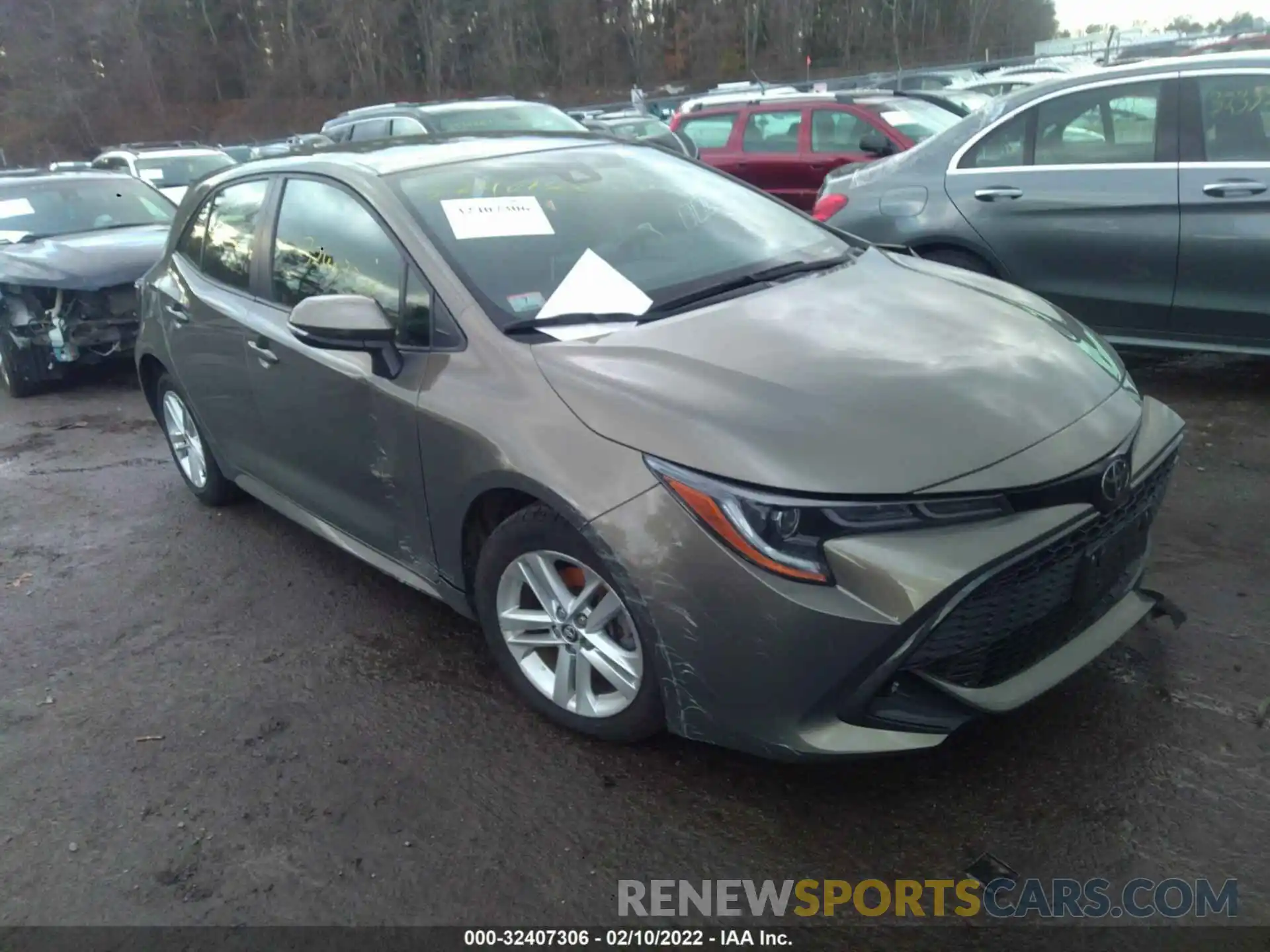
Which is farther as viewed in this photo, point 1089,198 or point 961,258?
point 961,258

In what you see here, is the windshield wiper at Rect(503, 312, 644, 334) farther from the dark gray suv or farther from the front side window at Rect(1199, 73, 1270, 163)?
the front side window at Rect(1199, 73, 1270, 163)

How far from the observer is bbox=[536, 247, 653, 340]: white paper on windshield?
2.92 meters

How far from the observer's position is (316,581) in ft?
13.6

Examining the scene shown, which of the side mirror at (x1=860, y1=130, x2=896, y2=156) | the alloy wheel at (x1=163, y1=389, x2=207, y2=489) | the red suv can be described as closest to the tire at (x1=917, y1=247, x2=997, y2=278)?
the side mirror at (x1=860, y1=130, x2=896, y2=156)

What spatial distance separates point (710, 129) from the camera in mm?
11078

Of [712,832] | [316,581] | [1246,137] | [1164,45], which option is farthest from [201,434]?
[1164,45]

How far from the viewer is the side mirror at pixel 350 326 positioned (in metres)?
2.98

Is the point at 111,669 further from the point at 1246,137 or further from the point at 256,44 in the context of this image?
the point at 256,44

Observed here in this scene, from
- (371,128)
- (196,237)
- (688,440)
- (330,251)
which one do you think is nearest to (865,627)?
(688,440)

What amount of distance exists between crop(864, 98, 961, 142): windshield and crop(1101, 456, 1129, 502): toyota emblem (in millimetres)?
7816

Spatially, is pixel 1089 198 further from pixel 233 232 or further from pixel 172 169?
pixel 172 169

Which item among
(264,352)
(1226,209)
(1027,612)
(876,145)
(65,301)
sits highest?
(876,145)

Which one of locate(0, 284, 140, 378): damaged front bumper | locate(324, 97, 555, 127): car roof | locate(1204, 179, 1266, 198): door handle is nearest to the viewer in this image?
locate(1204, 179, 1266, 198): door handle

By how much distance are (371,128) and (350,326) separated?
1041 cm
